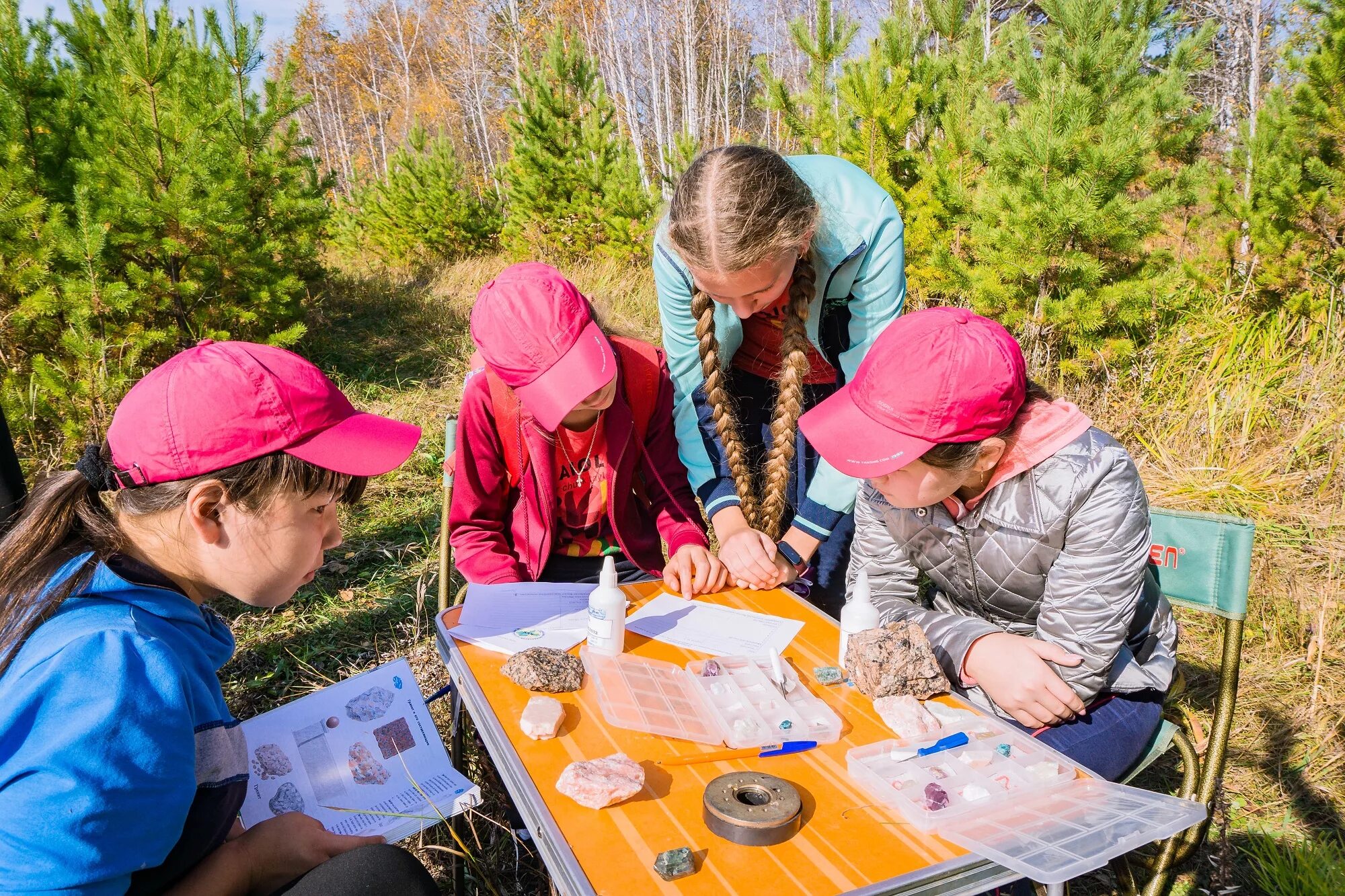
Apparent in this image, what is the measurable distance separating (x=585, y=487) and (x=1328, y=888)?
197 centimetres

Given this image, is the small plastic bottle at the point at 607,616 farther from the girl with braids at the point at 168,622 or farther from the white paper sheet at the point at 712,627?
the girl with braids at the point at 168,622

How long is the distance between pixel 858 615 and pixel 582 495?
102 cm

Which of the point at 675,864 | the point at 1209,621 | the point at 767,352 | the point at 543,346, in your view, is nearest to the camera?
the point at 675,864

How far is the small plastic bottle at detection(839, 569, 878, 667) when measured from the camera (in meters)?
1.52

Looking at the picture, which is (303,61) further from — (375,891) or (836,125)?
(375,891)

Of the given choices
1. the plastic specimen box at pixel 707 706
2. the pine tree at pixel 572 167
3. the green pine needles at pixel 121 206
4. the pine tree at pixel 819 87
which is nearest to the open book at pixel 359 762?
the plastic specimen box at pixel 707 706

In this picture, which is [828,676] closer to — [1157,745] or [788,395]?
[1157,745]

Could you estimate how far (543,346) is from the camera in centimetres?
186

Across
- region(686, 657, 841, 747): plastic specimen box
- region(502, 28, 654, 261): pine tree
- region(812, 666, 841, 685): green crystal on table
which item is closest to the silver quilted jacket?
region(812, 666, 841, 685): green crystal on table

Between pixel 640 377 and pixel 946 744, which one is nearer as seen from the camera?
pixel 946 744

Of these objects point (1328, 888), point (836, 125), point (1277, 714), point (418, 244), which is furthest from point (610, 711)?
point (418, 244)

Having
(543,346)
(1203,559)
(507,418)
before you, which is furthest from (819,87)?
(1203,559)

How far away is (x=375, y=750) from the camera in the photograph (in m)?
1.53

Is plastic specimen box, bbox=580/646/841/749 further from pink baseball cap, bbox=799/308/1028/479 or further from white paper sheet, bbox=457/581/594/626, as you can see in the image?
pink baseball cap, bbox=799/308/1028/479
